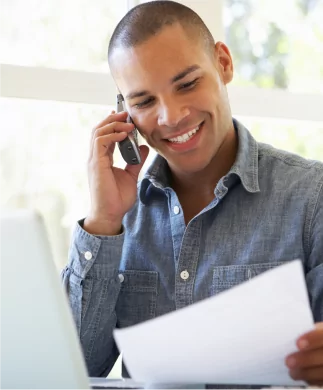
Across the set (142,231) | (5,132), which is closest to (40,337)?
(142,231)

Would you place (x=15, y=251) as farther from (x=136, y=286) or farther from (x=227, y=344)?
(x=136, y=286)

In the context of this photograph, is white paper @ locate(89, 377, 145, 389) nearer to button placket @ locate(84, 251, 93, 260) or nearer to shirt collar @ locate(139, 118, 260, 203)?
button placket @ locate(84, 251, 93, 260)

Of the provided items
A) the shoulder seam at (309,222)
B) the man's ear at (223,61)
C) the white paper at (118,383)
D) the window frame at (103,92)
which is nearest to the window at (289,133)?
the window frame at (103,92)

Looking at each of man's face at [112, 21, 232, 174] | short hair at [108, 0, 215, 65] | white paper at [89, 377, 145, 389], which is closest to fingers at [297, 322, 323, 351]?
white paper at [89, 377, 145, 389]

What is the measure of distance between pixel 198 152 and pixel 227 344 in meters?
0.70

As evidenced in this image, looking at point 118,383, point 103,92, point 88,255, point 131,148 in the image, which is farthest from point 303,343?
point 103,92

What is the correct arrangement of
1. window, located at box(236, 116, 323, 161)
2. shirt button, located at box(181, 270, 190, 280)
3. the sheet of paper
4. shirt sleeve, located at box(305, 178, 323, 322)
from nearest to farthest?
the sheet of paper
shirt sleeve, located at box(305, 178, 323, 322)
shirt button, located at box(181, 270, 190, 280)
window, located at box(236, 116, 323, 161)

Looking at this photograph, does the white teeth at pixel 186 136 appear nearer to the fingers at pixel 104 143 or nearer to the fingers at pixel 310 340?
the fingers at pixel 104 143

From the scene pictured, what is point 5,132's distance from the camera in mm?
1613

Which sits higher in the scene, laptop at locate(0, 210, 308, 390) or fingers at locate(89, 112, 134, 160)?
laptop at locate(0, 210, 308, 390)

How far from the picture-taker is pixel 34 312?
57 cm

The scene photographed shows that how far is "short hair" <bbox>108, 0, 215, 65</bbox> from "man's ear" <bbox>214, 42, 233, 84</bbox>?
0.09 ft

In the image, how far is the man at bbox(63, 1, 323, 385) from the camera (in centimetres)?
124

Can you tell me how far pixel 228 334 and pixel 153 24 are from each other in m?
0.83
